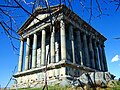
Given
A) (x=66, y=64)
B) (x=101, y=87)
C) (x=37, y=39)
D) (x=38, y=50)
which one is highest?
(x=37, y=39)

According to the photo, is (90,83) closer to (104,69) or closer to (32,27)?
(32,27)

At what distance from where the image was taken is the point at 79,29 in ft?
114

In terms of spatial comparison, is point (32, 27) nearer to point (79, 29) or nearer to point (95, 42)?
point (79, 29)

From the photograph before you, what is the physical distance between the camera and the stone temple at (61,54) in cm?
2724

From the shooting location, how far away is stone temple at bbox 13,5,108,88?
27.2 m

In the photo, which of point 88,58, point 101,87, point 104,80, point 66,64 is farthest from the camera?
point 88,58

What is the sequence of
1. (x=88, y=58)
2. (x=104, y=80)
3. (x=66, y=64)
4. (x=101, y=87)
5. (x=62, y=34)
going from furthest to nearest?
(x=88, y=58)
(x=62, y=34)
(x=66, y=64)
(x=104, y=80)
(x=101, y=87)

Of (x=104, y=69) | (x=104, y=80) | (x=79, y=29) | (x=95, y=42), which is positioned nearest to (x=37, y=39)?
(x=79, y=29)

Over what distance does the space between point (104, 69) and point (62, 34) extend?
1591cm

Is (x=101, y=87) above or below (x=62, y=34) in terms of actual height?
below

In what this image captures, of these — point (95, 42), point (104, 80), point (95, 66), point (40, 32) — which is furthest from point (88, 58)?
point (104, 80)

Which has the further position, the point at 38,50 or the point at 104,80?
the point at 38,50

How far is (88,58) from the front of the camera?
110 ft

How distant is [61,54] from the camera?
28125 mm
